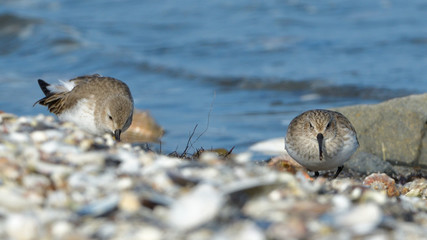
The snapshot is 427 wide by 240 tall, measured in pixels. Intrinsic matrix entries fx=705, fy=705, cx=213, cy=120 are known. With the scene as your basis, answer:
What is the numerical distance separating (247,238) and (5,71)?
12.1 meters

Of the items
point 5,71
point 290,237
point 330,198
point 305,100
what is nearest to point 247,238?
point 290,237

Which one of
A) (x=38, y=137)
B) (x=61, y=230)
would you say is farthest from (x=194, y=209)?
(x=38, y=137)

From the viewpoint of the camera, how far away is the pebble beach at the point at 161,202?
116 inches

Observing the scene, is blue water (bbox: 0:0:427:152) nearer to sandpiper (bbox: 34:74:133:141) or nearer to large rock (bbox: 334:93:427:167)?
large rock (bbox: 334:93:427:167)

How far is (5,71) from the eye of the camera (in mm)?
14047

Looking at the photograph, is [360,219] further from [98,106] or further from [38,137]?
[98,106]

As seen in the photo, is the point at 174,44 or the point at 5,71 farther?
the point at 174,44

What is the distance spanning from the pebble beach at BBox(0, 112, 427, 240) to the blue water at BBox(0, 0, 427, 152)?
5.04m

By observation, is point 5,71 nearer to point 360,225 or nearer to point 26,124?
point 26,124

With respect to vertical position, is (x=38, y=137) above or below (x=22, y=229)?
above

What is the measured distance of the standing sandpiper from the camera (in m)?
6.12

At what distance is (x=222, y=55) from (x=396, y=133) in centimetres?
721

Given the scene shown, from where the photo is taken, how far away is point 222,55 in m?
14.6

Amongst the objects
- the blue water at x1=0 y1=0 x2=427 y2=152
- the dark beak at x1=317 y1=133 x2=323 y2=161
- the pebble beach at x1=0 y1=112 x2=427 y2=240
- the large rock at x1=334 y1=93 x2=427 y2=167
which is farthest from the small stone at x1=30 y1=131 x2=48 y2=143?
the blue water at x1=0 y1=0 x2=427 y2=152
